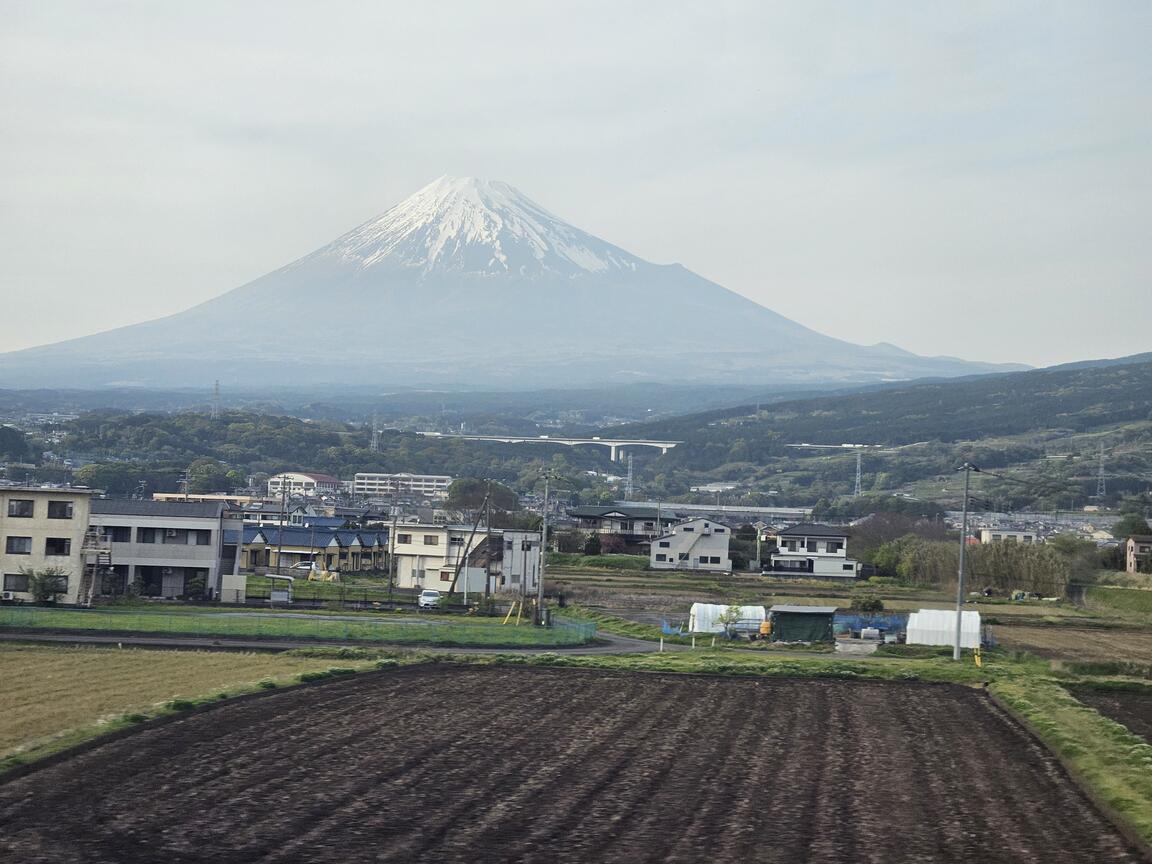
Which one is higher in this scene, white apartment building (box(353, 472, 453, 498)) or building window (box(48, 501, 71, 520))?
white apartment building (box(353, 472, 453, 498))

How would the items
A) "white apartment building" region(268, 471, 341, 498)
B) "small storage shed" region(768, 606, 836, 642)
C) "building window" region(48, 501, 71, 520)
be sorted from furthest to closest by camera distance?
"white apartment building" region(268, 471, 341, 498), "building window" region(48, 501, 71, 520), "small storage shed" region(768, 606, 836, 642)

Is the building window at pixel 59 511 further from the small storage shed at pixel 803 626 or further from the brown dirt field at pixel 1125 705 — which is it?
the brown dirt field at pixel 1125 705

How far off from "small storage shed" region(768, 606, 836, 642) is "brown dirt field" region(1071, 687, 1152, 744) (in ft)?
35.5

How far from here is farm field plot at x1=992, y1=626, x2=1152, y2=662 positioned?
1273 inches

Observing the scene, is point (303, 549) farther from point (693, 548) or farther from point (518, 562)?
point (693, 548)

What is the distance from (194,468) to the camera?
10919cm

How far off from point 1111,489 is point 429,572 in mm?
86554

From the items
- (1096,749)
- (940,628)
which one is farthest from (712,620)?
(1096,749)

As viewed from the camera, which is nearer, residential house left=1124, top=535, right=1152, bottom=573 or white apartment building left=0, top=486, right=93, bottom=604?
white apartment building left=0, top=486, right=93, bottom=604

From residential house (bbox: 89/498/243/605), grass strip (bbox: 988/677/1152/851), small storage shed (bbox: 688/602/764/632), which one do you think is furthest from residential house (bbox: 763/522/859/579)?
grass strip (bbox: 988/677/1152/851)

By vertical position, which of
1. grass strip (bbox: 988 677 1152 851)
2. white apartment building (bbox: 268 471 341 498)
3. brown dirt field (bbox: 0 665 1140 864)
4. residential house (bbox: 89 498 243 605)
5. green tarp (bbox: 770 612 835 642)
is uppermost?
white apartment building (bbox: 268 471 341 498)

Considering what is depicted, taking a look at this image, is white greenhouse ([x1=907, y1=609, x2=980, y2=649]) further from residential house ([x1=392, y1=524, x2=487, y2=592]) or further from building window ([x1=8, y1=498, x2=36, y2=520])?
building window ([x1=8, y1=498, x2=36, y2=520])

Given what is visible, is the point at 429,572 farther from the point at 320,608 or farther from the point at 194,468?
the point at 194,468

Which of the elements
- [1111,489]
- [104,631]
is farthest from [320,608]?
[1111,489]
